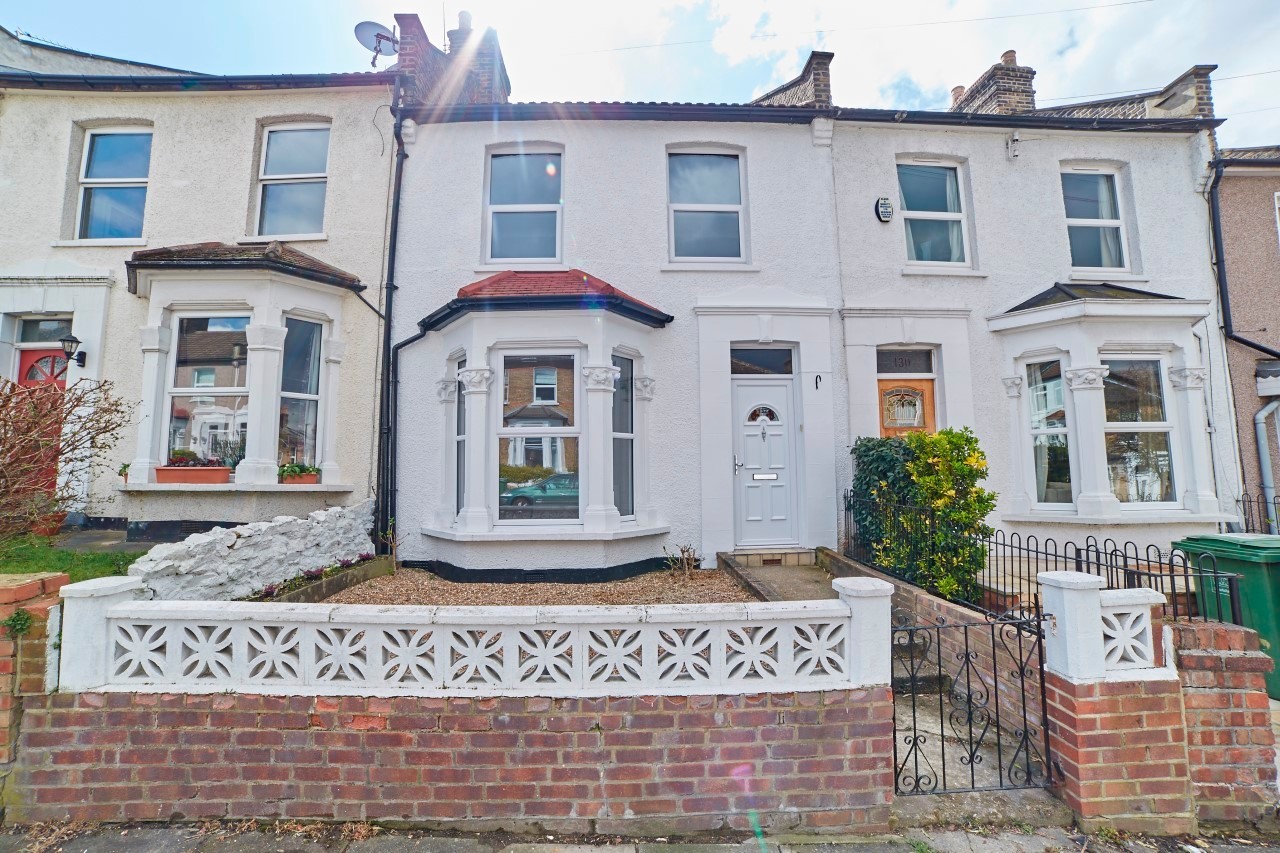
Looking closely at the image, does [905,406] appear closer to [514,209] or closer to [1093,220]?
[1093,220]

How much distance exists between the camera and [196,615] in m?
2.77

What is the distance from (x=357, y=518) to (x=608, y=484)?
121 inches

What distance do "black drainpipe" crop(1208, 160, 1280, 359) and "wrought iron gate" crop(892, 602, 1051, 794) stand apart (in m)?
7.55

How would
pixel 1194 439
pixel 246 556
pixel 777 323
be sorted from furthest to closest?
pixel 777 323 → pixel 1194 439 → pixel 246 556

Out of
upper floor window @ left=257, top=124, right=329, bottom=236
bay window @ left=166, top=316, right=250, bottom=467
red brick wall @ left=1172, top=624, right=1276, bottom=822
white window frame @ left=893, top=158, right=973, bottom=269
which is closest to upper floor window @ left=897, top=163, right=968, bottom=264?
white window frame @ left=893, top=158, right=973, bottom=269

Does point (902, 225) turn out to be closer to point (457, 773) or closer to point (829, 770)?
point (829, 770)

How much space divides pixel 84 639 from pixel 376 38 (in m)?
9.42

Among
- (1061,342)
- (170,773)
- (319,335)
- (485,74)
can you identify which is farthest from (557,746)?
(485,74)

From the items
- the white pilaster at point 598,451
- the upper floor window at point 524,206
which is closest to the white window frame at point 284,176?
the upper floor window at point 524,206

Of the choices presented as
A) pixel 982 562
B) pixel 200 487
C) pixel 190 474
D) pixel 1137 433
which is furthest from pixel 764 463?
pixel 190 474

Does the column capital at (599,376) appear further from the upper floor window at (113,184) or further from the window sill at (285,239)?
the upper floor window at (113,184)

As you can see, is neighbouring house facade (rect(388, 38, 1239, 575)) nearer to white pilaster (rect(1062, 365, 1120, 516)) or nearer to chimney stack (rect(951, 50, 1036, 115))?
white pilaster (rect(1062, 365, 1120, 516))

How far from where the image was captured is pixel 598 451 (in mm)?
6359

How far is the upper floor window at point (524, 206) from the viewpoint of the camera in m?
7.46
